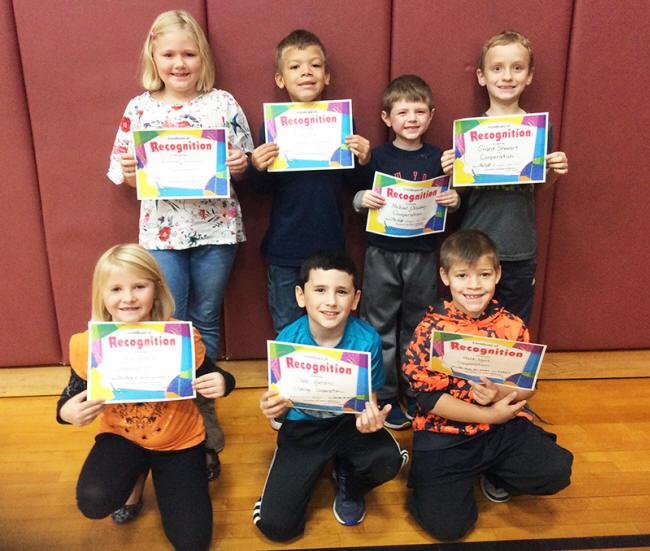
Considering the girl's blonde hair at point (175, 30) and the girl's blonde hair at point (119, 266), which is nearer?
the girl's blonde hair at point (119, 266)

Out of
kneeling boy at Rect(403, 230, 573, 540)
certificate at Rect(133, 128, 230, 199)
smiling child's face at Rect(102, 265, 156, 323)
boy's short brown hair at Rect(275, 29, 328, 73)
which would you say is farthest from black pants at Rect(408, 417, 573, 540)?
boy's short brown hair at Rect(275, 29, 328, 73)

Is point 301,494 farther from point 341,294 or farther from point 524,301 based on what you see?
point 524,301

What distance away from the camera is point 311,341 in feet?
5.48

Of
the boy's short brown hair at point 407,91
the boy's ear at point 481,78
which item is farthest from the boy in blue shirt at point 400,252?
the boy's ear at point 481,78

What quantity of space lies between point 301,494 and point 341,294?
618mm

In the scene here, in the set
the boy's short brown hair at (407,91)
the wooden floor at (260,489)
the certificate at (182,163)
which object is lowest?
the wooden floor at (260,489)

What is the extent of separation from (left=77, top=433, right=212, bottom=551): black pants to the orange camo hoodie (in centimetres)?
72

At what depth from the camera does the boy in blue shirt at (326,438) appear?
5.12 ft

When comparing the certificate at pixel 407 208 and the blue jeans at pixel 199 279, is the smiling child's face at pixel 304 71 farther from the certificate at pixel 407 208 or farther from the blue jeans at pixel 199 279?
the blue jeans at pixel 199 279

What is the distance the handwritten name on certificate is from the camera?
5.08 ft

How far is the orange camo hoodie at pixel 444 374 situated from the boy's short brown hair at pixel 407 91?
793 mm

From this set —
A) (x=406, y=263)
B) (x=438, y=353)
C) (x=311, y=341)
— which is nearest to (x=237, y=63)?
(x=406, y=263)

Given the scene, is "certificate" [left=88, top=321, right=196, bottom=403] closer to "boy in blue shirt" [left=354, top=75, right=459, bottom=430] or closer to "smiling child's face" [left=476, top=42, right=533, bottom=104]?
"boy in blue shirt" [left=354, top=75, right=459, bottom=430]

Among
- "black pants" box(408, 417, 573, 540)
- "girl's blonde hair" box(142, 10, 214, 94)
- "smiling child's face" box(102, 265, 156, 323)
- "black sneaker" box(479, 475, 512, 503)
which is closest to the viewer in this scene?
"smiling child's face" box(102, 265, 156, 323)
